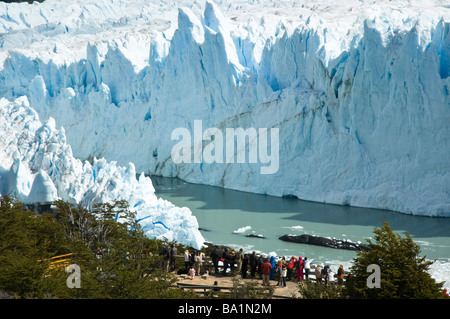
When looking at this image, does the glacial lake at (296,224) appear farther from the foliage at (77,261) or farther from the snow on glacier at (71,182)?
the foliage at (77,261)

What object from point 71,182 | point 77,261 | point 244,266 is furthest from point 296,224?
point 77,261

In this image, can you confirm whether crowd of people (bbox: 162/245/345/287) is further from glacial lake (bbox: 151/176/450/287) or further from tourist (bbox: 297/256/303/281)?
glacial lake (bbox: 151/176/450/287)

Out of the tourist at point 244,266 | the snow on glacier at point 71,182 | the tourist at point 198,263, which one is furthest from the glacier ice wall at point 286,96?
the tourist at point 198,263

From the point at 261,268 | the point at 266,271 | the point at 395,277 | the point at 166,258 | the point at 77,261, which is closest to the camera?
the point at 395,277

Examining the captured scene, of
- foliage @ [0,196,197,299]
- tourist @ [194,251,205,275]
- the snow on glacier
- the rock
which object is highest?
the snow on glacier

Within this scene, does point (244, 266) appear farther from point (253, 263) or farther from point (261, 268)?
point (261, 268)

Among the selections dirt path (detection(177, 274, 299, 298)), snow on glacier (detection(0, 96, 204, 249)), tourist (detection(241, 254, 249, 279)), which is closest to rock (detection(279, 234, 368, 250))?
snow on glacier (detection(0, 96, 204, 249))
